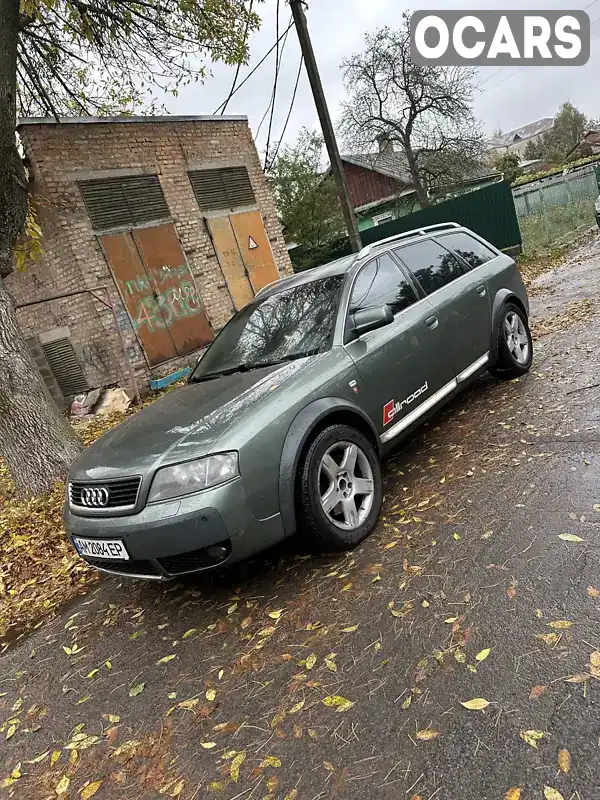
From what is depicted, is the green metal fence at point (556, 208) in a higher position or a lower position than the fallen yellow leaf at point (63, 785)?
higher

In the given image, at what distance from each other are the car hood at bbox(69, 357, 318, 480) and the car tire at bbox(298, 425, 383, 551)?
0.46 metres

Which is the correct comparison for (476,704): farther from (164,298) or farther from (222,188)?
(222,188)

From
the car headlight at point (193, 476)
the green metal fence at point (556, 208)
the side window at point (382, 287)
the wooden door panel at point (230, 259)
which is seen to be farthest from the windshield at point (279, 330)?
the green metal fence at point (556, 208)

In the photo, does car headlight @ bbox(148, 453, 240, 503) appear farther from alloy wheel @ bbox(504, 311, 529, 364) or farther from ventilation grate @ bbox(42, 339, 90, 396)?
ventilation grate @ bbox(42, 339, 90, 396)

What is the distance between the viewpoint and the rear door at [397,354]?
361 cm

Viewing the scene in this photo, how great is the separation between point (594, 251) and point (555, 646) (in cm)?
1274

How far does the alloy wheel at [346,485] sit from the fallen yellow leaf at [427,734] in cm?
127

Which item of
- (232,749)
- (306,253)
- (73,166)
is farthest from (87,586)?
(306,253)

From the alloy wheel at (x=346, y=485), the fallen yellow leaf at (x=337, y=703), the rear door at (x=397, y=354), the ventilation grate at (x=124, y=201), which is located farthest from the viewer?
the ventilation grate at (x=124, y=201)

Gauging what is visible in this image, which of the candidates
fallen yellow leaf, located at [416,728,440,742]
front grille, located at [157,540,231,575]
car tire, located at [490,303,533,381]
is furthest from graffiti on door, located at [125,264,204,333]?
fallen yellow leaf, located at [416,728,440,742]

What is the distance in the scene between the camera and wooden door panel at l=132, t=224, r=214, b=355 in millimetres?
10172

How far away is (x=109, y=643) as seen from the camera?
312 centimetres

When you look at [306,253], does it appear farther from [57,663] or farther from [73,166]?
[57,663]

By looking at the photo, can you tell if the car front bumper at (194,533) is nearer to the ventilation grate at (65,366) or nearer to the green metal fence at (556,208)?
the ventilation grate at (65,366)
